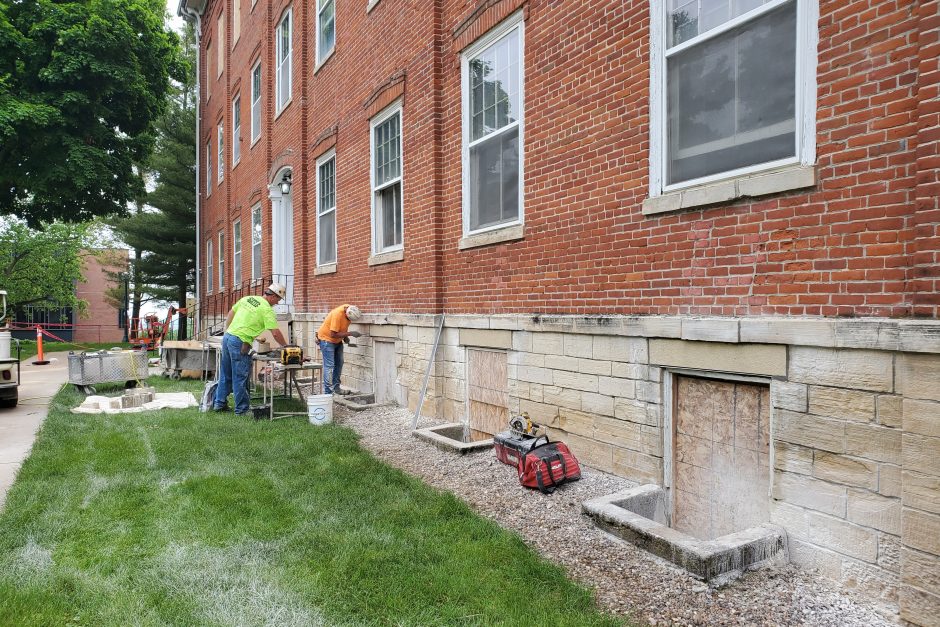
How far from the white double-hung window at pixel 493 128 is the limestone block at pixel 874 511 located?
13.8 ft

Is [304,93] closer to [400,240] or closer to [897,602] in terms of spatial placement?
[400,240]

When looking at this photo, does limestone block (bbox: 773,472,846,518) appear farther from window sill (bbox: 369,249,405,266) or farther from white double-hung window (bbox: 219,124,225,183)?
white double-hung window (bbox: 219,124,225,183)

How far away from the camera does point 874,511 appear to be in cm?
336

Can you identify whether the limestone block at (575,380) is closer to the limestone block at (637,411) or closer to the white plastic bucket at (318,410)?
the limestone block at (637,411)

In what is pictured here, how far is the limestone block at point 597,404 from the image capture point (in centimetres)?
531

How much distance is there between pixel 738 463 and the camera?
4324mm

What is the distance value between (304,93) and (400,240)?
19.1ft

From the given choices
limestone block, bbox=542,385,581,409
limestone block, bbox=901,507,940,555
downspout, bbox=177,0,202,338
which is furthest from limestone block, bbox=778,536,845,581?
downspout, bbox=177,0,202,338

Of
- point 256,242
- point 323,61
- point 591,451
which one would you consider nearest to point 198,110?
point 256,242

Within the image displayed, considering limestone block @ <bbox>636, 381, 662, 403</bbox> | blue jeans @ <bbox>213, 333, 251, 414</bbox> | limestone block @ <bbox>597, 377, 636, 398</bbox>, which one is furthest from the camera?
blue jeans @ <bbox>213, 333, 251, 414</bbox>

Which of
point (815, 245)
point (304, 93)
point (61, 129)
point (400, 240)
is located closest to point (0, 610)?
point (815, 245)

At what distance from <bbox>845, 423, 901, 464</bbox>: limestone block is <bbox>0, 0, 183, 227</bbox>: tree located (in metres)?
21.8

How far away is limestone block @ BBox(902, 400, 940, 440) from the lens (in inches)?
119

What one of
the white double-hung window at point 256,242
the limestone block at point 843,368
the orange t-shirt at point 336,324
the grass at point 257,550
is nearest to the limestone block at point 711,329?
the limestone block at point 843,368
